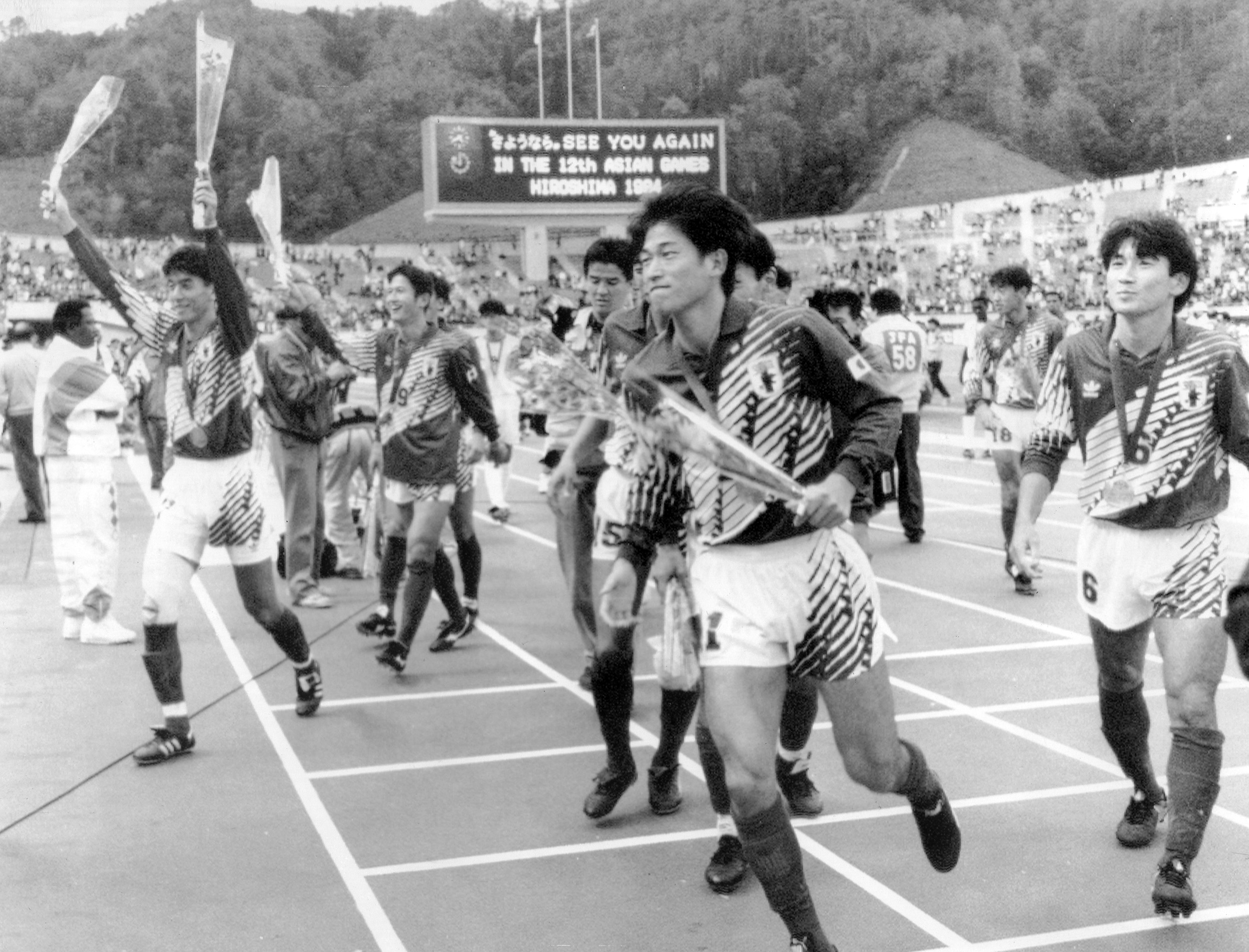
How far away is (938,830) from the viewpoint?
4.30m

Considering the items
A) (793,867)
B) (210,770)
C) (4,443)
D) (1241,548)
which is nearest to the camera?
(793,867)

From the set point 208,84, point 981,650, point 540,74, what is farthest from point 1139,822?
point 540,74

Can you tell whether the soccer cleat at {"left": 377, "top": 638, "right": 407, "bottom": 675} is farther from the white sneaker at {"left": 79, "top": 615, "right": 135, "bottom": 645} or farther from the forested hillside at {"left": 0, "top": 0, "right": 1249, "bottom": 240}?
the forested hillside at {"left": 0, "top": 0, "right": 1249, "bottom": 240}

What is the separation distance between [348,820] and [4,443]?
68.8 feet

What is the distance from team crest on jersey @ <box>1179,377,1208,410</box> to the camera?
459 cm

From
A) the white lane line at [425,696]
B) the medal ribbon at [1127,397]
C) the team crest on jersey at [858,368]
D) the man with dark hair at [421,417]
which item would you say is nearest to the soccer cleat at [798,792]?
the medal ribbon at [1127,397]

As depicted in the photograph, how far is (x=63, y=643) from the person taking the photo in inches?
367

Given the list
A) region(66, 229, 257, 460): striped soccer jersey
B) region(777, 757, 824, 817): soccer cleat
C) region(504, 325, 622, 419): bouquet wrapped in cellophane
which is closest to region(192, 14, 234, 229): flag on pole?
region(66, 229, 257, 460): striped soccer jersey

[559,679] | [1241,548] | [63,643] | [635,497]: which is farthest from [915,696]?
[1241,548]

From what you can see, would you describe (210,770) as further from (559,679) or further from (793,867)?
(793,867)

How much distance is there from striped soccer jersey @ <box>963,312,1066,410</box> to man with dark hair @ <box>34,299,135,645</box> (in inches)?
221

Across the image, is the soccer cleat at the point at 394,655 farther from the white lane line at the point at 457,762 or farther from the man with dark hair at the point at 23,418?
the man with dark hair at the point at 23,418

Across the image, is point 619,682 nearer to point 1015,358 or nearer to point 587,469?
point 587,469

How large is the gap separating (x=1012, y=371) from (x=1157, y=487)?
588 cm
